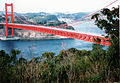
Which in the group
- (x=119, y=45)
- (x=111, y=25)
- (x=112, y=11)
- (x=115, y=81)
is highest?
(x=112, y=11)

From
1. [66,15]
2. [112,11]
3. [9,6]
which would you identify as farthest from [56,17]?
[112,11]

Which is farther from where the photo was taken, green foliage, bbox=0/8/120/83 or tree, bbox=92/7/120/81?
tree, bbox=92/7/120/81

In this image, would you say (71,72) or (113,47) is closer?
(71,72)

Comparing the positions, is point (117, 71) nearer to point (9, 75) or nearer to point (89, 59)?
point (89, 59)

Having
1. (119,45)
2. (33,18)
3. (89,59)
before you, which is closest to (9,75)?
(89,59)

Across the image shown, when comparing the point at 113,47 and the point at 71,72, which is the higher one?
the point at 113,47

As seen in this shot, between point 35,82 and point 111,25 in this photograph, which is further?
point 111,25

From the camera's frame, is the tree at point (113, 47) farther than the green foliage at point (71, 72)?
Yes

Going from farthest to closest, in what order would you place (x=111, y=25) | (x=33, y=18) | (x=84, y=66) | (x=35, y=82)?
(x=33, y=18) < (x=111, y=25) < (x=84, y=66) < (x=35, y=82)

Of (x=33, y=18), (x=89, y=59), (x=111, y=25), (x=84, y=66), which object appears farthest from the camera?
(x=33, y=18)

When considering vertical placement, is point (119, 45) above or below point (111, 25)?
below
